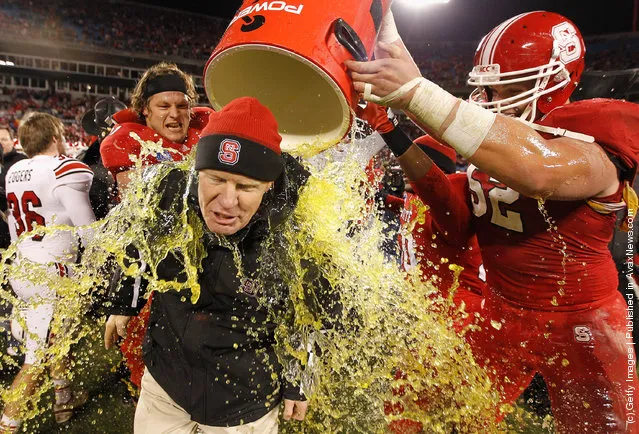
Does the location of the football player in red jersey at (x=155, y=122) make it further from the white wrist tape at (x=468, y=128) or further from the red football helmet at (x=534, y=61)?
the white wrist tape at (x=468, y=128)

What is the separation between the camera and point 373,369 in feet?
9.10

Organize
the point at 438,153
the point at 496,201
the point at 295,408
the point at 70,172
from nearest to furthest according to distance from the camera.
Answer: the point at 295,408
the point at 496,201
the point at 70,172
the point at 438,153

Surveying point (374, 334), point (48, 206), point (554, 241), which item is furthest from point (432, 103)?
point (48, 206)

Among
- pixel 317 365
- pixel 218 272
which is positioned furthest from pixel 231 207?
pixel 317 365

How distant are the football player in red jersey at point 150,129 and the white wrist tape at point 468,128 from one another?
6.82ft

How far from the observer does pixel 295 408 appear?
6.53 ft

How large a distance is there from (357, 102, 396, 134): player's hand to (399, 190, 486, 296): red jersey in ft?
2.59

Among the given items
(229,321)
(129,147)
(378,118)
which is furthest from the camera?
(129,147)

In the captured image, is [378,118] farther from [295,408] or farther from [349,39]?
[295,408]

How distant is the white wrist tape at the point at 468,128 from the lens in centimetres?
134

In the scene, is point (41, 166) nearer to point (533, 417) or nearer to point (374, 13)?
point (374, 13)

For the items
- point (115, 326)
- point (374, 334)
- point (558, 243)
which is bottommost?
point (374, 334)

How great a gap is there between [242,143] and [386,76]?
0.58m

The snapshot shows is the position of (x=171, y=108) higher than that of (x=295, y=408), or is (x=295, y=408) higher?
(x=171, y=108)
